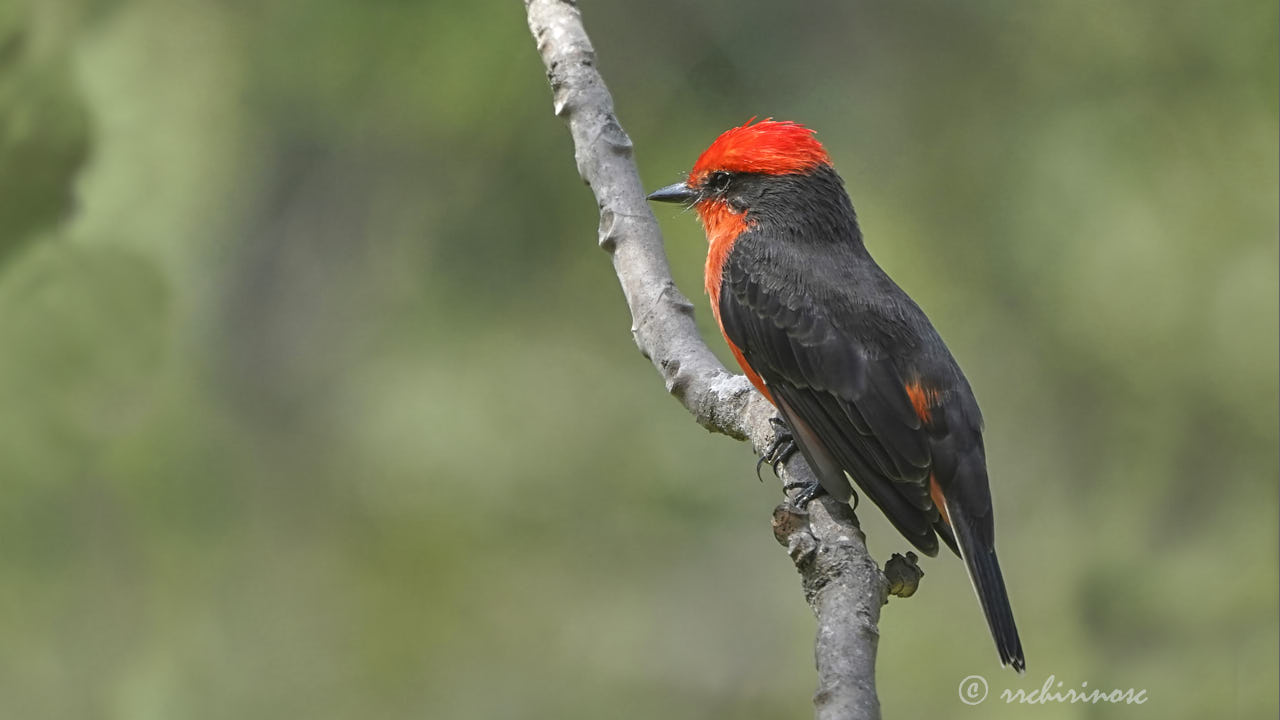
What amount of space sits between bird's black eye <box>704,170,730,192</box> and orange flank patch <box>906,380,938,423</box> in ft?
3.76

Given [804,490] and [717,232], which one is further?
[717,232]

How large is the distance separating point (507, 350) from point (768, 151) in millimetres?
1906

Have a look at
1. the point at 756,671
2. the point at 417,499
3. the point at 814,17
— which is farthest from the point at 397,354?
the point at 814,17

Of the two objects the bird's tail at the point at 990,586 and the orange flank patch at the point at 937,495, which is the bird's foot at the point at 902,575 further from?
the orange flank patch at the point at 937,495

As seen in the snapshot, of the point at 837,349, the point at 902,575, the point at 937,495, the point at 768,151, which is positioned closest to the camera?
the point at 902,575

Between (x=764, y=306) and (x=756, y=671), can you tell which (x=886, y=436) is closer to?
(x=764, y=306)

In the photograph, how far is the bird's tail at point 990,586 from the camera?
131 inches

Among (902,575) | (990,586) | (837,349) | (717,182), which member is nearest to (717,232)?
(717,182)

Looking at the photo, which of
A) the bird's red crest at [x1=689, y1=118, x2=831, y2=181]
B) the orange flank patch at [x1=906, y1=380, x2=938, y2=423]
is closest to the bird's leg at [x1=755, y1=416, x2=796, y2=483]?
the orange flank patch at [x1=906, y1=380, x2=938, y2=423]

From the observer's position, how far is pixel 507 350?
586 centimetres

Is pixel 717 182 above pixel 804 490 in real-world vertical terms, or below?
above

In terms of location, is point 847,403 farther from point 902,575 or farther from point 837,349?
point 902,575

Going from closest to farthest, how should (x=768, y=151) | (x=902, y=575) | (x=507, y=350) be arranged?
(x=902, y=575), (x=768, y=151), (x=507, y=350)

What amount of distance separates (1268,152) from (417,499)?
13.9 feet
